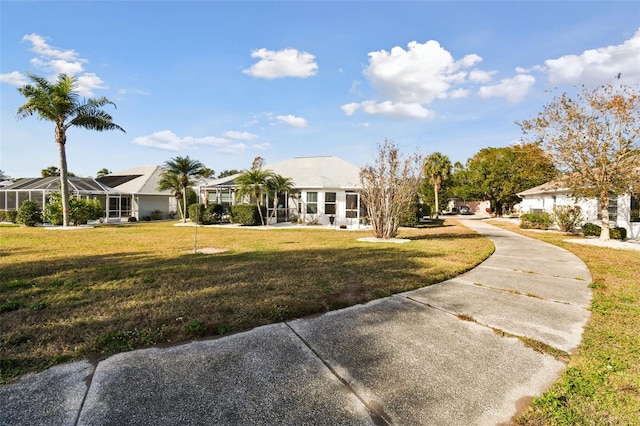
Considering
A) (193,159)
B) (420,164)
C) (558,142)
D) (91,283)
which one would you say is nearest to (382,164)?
(420,164)

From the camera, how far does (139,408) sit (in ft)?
8.04

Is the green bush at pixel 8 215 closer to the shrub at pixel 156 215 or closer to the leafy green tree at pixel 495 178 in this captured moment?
the shrub at pixel 156 215

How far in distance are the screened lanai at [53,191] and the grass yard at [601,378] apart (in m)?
28.8

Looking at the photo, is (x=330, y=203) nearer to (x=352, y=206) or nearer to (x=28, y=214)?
(x=352, y=206)

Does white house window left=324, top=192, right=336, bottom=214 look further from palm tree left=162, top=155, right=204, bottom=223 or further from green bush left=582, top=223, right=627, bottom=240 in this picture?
green bush left=582, top=223, right=627, bottom=240

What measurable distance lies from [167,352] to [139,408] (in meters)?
0.95

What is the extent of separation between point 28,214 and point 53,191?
13.0 ft

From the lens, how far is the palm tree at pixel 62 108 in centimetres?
1761

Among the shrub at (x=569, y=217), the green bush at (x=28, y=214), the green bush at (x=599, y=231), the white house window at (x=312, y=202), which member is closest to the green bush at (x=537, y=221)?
the shrub at (x=569, y=217)

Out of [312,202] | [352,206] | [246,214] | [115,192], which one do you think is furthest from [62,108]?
[352,206]

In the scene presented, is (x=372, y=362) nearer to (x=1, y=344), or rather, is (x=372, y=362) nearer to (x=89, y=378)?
(x=89, y=378)

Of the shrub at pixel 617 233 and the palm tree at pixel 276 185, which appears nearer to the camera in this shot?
the shrub at pixel 617 233

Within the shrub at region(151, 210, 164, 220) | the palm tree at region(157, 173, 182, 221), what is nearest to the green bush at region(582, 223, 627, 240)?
the palm tree at region(157, 173, 182, 221)

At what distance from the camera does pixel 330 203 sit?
75.0ft
